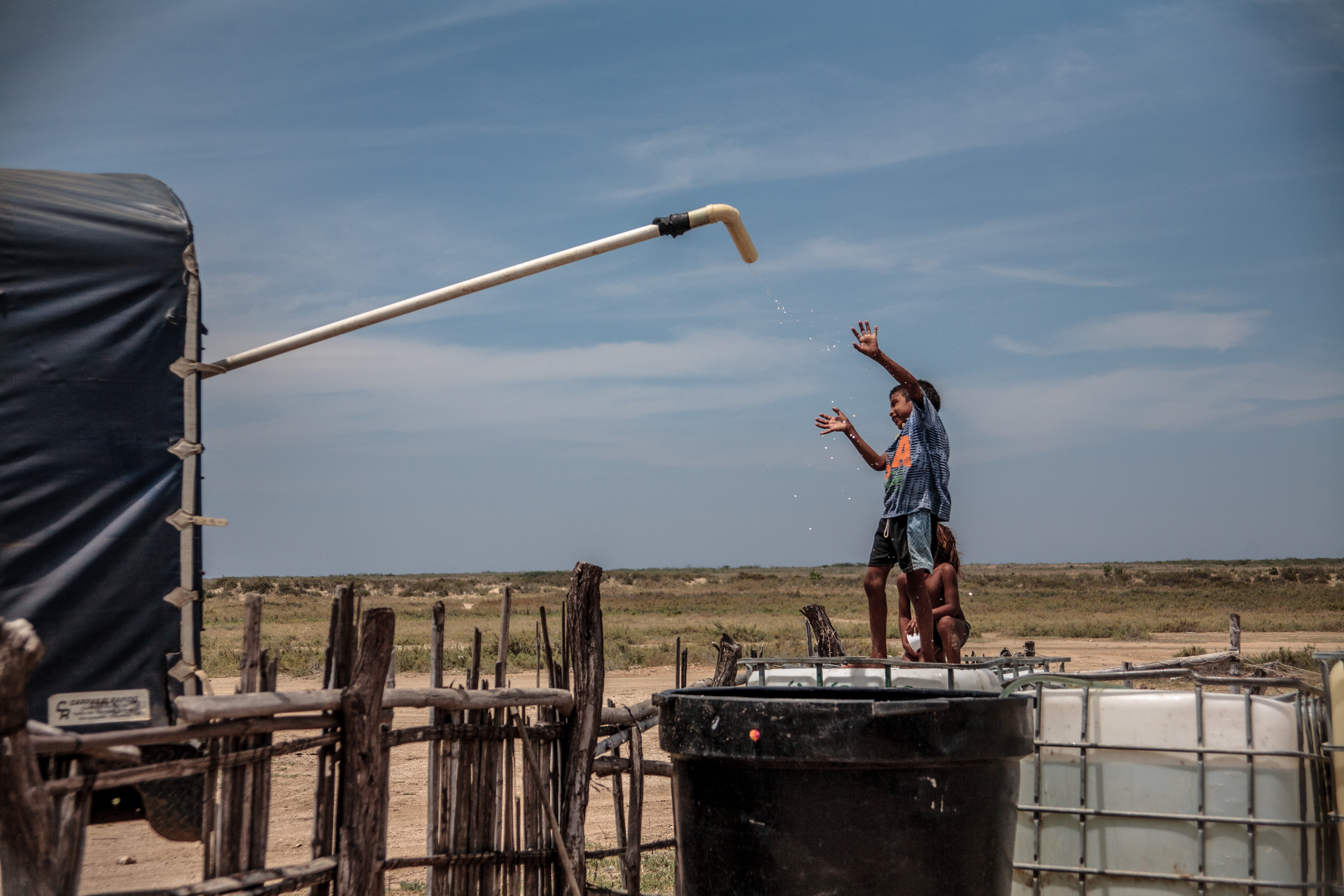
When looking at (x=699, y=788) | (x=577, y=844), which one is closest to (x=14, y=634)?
(x=699, y=788)

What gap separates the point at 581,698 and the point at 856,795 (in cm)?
263

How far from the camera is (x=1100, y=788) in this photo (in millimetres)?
4562

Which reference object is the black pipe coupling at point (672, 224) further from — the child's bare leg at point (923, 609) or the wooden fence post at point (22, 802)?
the wooden fence post at point (22, 802)

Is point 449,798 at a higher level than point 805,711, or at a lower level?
lower

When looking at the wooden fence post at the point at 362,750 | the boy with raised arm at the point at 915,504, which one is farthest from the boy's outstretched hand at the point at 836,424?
the wooden fence post at the point at 362,750

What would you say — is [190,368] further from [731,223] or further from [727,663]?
[727,663]

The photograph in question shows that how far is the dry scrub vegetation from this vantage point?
26.7 metres

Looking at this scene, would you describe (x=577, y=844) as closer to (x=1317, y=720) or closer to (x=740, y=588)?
(x=1317, y=720)

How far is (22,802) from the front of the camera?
2711mm

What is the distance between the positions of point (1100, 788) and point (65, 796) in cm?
372

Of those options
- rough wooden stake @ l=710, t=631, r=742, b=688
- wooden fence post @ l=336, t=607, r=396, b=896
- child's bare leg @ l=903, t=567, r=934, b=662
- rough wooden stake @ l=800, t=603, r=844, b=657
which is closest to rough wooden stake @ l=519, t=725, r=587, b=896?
wooden fence post @ l=336, t=607, r=396, b=896

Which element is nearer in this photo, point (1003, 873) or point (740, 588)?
point (1003, 873)

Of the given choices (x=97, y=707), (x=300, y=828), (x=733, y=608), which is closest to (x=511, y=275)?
(x=97, y=707)

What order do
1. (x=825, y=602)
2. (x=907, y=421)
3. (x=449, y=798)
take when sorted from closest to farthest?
(x=449, y=798)
(x=907, y=421)
(x=825, y=602)
